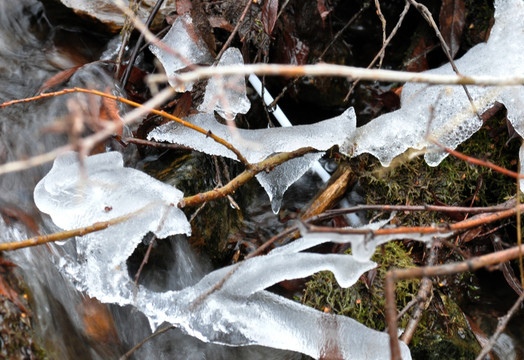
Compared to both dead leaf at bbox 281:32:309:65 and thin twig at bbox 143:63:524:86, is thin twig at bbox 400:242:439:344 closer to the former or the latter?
thin twig at bbox 143:63:524:86

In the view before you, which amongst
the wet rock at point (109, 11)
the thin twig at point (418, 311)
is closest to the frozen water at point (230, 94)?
the wet rock at point (109, 11)

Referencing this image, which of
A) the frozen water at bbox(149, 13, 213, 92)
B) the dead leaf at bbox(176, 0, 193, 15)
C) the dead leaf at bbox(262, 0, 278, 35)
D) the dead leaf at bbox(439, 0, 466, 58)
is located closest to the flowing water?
the frozen water at bbox(149, 13, 213, 92)

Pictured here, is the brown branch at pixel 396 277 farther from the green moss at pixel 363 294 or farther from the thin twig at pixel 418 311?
the green moss at pixel 363 294

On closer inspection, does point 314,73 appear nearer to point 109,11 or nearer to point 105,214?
point 105,214

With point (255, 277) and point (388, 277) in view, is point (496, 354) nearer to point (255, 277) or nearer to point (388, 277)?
point (255, 277)

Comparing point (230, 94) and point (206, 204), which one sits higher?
point (230, 94)

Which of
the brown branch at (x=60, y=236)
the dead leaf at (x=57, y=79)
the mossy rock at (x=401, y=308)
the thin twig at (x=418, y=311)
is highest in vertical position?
the dead leaf at (x=57, y=79)

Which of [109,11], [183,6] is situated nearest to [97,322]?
[183,6]
